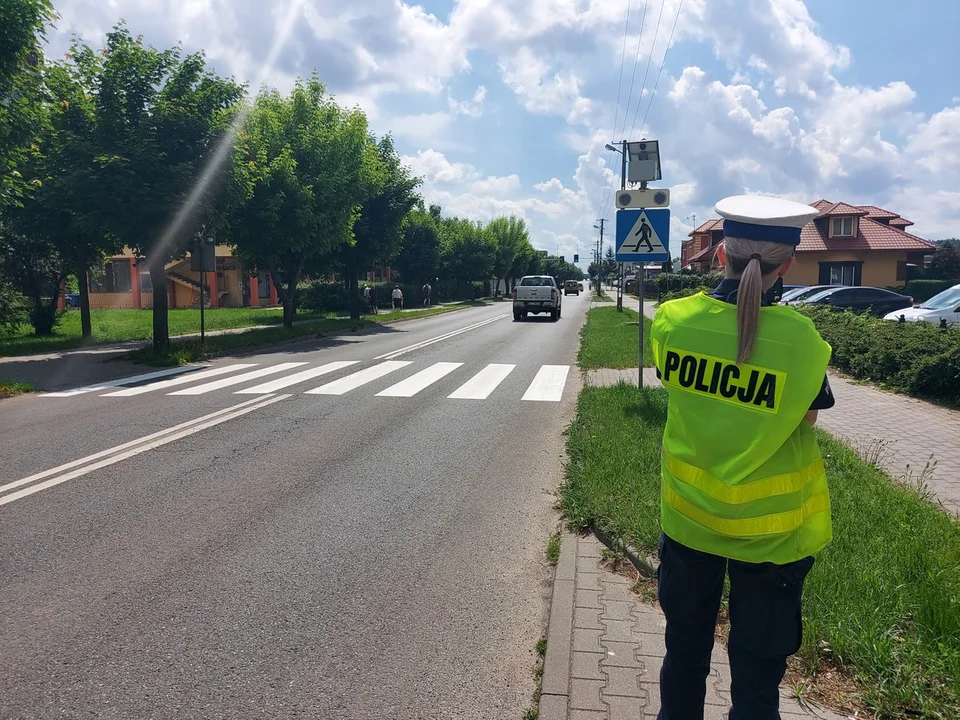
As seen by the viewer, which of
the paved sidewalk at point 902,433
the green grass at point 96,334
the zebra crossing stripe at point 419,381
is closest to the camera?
the paved sidewalk at point 902,433

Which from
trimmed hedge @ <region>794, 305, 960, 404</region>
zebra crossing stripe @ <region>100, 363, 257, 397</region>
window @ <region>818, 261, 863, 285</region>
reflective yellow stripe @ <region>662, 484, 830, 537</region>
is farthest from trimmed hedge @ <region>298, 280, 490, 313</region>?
reflective yellow stripe @ <region>662, 484, 830, 537</region>

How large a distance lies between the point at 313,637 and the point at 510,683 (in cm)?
105

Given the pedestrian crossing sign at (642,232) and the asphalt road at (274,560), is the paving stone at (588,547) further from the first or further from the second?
the pedestrian crossing sign at (642,232)

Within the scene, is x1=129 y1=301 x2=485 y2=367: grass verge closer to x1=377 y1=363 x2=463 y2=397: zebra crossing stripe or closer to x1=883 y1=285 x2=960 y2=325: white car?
x1=377 y1=363 x2=463 y2=397: zebra crossing stripe

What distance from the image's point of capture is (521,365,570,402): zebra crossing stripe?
447 inches

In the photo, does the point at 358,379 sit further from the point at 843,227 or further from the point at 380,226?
the point at 843,227

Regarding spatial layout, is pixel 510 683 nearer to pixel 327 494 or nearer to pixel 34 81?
pixel 327 494

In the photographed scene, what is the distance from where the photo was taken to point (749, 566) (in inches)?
84.2

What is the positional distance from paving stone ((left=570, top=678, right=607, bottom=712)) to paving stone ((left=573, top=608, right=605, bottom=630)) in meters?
0.49

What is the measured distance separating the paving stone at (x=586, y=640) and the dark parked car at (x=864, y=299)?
27084 millimetres

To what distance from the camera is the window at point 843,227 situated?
47125 mm

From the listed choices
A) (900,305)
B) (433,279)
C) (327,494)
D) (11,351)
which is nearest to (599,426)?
(327,494)

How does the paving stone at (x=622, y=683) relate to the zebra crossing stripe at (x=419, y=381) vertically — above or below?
below

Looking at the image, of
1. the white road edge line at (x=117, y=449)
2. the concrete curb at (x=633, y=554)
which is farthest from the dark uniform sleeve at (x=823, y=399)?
the white road edge line at (x=117, y=449)
